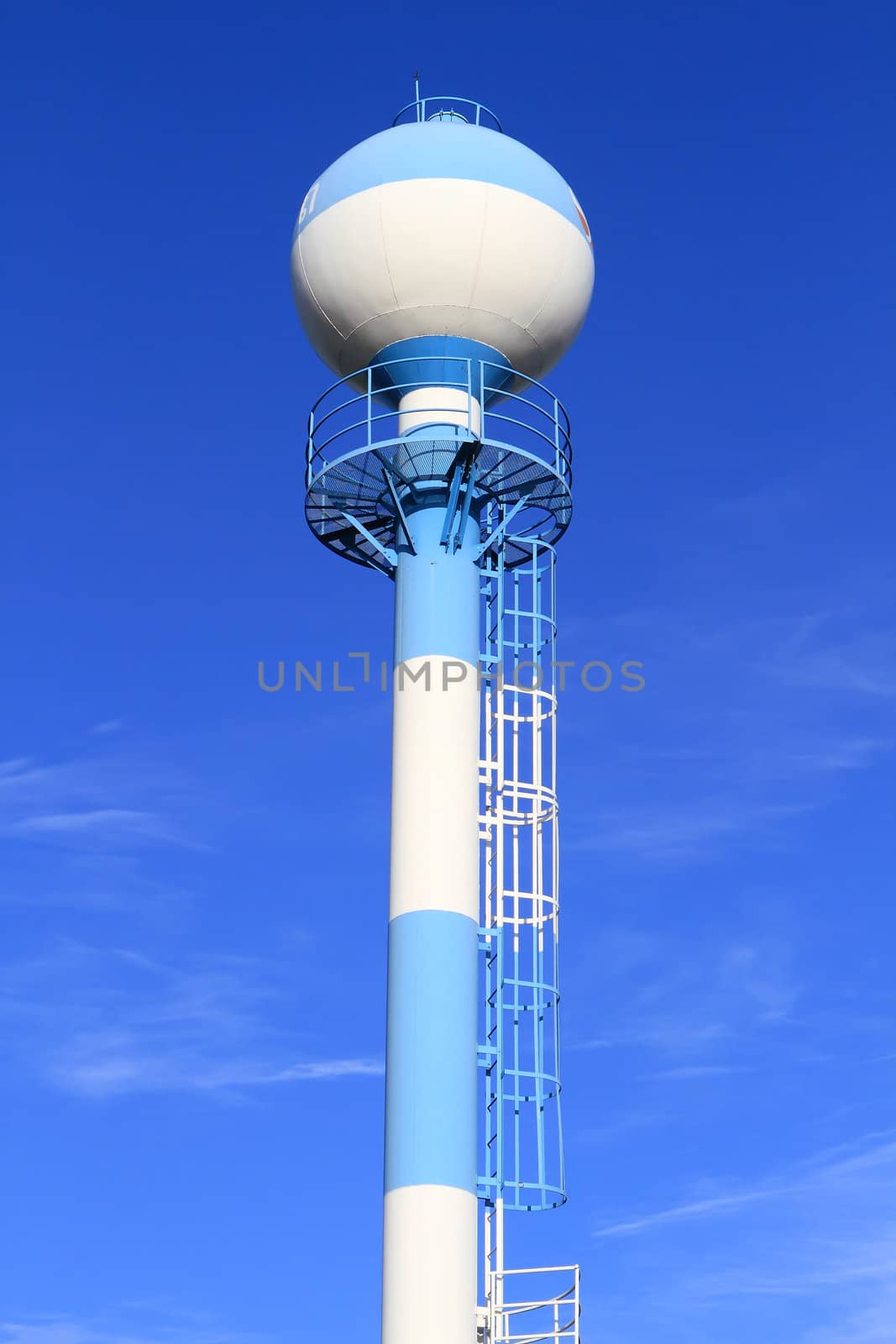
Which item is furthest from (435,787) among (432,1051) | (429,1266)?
(429,1266)

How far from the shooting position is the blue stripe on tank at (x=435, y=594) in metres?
29.7

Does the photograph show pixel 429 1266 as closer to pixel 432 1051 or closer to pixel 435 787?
pixel 432 1051

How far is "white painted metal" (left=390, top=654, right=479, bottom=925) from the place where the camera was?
28.2 metres

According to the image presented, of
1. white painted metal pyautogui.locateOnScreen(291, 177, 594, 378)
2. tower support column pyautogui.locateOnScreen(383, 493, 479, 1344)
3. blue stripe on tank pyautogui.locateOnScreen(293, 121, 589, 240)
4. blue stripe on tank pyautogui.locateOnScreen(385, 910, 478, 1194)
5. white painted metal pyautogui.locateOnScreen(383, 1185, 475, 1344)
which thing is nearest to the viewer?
white painted metal pyautogui.locateOnScreen(383, 1185, 475, 1344)

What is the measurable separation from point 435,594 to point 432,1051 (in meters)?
7.60

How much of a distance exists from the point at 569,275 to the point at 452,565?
232 inches

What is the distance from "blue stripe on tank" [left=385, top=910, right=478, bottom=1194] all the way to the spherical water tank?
1033cm

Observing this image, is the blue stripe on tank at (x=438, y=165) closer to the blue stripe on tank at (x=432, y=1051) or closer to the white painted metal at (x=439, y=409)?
the white painted metal at (x=439, y=409)

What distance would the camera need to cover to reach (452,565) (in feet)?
99.1

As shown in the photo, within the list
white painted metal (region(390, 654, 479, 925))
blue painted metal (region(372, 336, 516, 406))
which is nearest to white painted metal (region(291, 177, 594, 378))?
blue painted metal (region(372, 336, 516, 406))

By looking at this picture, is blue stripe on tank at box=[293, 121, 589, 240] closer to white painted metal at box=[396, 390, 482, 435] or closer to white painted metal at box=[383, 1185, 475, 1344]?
white painted metal at box=[396, 390, 482, 435]

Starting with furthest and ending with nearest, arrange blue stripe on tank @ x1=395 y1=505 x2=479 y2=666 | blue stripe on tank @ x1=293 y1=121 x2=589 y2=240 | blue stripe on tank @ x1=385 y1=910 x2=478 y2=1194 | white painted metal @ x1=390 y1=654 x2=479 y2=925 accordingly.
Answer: blue stripe on tank @ x1=293 y1=121 x2=589 y2=240 → blue stripe on tank @ x1=395 y1=505 x2=479 y2=666 → white painted metal @ x1=390 y1=654 x2=479 y2=925 → blue stripe on tank @ x1=385 y1=910 x2=478 y2=1194

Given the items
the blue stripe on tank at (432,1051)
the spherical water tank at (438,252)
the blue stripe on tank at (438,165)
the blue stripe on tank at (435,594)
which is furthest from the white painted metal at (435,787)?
the blue stripe on tank at (438,165)

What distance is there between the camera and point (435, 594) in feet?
98.1
